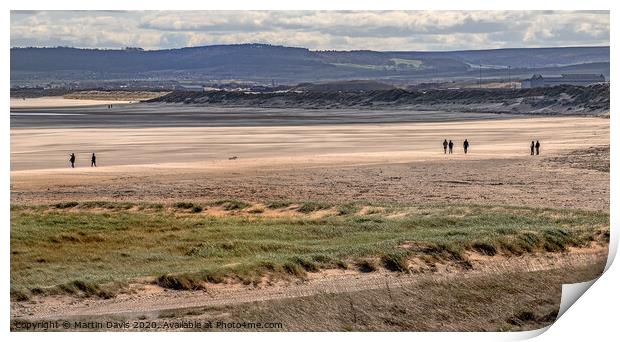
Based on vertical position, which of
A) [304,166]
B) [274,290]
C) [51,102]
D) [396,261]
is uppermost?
[51,102]

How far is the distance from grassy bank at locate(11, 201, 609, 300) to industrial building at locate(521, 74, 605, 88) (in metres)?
60.2

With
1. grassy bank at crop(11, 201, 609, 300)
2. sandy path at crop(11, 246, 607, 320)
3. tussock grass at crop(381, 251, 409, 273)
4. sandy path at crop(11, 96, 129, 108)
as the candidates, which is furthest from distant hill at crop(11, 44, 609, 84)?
sandy path at crop(11, 96, 129, 108)

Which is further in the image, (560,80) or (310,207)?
(560,80)

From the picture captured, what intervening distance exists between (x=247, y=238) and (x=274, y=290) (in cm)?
319

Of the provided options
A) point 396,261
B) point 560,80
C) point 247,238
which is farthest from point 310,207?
point 560,80

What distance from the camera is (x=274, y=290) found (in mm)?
Result: 14758

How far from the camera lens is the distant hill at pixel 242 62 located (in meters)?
25.3

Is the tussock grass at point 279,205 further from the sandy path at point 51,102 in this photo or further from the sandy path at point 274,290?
the sandy path at point 51,102

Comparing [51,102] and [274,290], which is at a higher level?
[51,102]

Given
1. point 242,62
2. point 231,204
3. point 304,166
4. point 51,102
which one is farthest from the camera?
point 51,102

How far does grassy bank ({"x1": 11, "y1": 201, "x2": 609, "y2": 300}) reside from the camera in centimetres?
1518

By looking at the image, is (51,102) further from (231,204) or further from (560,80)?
(231,204)

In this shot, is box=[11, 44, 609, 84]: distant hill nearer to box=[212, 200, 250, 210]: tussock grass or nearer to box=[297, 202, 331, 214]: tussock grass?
box=[212, 200, 250, 210]: tussock grass

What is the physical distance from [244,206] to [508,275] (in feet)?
25.4
